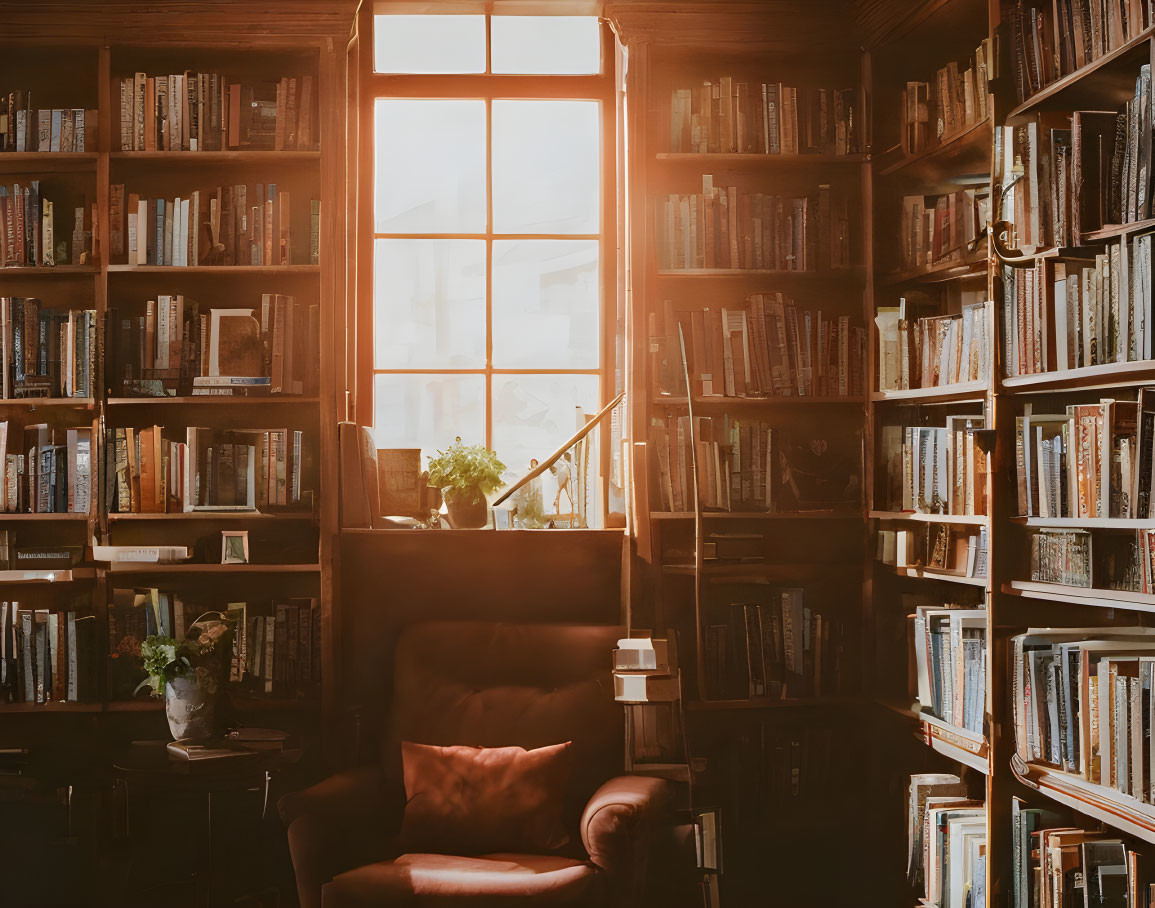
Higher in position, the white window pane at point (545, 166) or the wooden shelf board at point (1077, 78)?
the white window pane at point (545, 166)

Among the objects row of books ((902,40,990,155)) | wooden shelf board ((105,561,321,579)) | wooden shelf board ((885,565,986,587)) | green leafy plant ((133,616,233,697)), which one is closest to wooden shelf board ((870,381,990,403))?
wooden shelf board ((885,565,986,587))

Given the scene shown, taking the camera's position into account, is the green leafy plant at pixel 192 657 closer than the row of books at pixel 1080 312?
No

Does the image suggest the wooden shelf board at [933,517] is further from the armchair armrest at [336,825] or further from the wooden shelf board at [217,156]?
the wooden shelf board at [217,156]

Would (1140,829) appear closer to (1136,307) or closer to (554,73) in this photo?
(1136,307)

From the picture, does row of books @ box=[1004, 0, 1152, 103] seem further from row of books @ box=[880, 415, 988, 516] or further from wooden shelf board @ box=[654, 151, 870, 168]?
row of books @ box=[880, 415, 988, 516]

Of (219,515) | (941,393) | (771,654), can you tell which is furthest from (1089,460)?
(219,515)

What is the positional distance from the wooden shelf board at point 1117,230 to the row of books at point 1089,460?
0.35 metres

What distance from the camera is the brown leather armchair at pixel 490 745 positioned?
2348mm

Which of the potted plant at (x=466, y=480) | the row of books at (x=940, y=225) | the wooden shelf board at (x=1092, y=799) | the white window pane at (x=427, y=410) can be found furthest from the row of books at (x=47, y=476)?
the wooden shelf board at (x=1092, y=799)

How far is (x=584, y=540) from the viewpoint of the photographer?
3225 millimetres

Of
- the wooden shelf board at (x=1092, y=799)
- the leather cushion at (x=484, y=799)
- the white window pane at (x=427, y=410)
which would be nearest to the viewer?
the wooden shelf board at (x=1092, y=799)

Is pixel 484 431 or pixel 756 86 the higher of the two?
pixel 756 86

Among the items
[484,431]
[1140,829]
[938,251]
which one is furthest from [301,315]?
[1140,829]

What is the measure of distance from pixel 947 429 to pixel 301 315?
2.11m
